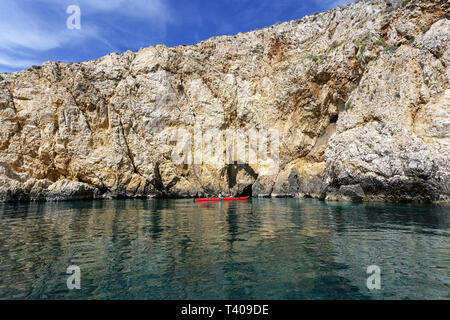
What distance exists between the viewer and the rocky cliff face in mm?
34406

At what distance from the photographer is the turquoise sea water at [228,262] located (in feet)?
23.4

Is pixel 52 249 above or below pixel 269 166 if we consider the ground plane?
below

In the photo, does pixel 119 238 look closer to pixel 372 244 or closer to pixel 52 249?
pixel 52 249

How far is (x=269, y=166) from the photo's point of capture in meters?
57.2

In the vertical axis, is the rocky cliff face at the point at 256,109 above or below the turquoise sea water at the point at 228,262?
above

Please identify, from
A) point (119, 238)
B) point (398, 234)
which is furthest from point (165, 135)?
point (398, 234)

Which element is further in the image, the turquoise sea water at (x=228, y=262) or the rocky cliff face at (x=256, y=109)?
the rocky cliff face at (x=256, y=109)

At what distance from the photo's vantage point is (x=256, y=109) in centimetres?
5956

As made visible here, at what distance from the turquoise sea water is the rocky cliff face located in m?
21.8

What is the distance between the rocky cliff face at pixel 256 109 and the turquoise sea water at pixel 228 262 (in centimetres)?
2179

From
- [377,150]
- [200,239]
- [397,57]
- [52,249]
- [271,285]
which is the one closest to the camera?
[271,285]
